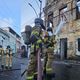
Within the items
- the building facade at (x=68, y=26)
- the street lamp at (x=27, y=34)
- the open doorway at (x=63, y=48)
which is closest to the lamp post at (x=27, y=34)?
the street lamp at (x=27, y=34)

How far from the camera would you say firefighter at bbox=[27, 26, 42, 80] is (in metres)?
6.44

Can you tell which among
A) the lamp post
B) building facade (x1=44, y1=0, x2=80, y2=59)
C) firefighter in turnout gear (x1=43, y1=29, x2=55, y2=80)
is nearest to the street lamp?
the lamp post

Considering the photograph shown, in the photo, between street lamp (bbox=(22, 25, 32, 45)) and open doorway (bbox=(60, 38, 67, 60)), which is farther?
open doorway (bbox=(60, 38, 67, 60))

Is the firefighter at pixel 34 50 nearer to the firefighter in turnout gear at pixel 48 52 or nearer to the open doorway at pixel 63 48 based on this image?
the firefighter in turnout gear at pixel 48 52

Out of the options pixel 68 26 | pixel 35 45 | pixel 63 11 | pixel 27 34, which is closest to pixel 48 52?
pixel 35 45

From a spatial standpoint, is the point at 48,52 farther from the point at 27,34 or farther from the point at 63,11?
the point at 63,11

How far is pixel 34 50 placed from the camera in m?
6.79

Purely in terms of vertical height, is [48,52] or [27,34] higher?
[27,34]

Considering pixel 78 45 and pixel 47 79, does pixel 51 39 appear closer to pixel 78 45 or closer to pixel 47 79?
pixel 47 79

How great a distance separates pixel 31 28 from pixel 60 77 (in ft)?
9.30

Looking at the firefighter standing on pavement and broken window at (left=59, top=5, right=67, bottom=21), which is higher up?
broken window at (left=59, top=5, right=67, bottom=21)

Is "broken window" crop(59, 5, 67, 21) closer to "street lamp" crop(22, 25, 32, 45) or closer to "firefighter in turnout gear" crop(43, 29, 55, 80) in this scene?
"firefighter in turnout gear" crop(43, 29, 55, 80)

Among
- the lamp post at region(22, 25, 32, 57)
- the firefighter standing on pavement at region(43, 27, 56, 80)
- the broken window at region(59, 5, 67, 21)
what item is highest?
the broken window at region(59, 5, 67, 21)

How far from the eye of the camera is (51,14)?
3070cm
